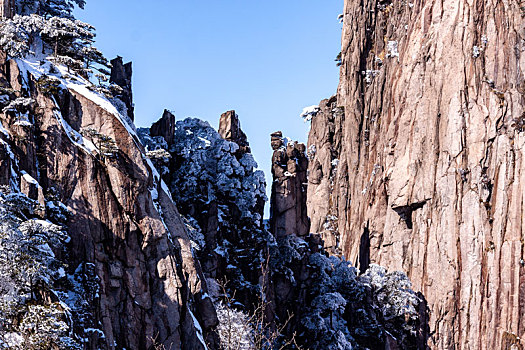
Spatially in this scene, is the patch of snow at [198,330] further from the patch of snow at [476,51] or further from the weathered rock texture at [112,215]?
the patch of snow at [476,51]

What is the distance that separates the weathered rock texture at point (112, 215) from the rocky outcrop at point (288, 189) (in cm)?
2328

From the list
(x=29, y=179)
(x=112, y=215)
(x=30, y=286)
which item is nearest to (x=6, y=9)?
(x=29, y=179)

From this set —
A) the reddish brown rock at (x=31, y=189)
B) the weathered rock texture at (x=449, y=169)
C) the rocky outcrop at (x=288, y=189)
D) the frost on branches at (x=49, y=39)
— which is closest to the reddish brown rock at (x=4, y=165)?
the reddish brown rock at (x=31, y=189)

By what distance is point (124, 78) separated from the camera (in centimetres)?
5441

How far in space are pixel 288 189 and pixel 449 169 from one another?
719 inches

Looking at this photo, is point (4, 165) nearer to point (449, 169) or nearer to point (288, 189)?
point (288, 189)

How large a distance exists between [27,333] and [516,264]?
1969 inches

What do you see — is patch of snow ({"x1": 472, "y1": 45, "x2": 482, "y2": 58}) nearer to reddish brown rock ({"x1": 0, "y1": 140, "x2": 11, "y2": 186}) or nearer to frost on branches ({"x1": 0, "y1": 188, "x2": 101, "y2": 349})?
frost on branches ({"x1": 0, "y1": 188, "x2": 101, "y2": 349})

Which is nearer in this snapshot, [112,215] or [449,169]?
[112,215]

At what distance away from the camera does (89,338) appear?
26047 millimetres

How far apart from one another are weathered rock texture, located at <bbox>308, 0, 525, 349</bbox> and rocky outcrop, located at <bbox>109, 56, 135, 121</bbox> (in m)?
31.1

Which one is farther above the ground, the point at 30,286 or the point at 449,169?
the point at 449,169

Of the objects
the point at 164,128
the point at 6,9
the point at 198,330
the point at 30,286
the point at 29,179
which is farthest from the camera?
the point at 164,128

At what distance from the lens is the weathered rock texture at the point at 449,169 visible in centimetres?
5819
